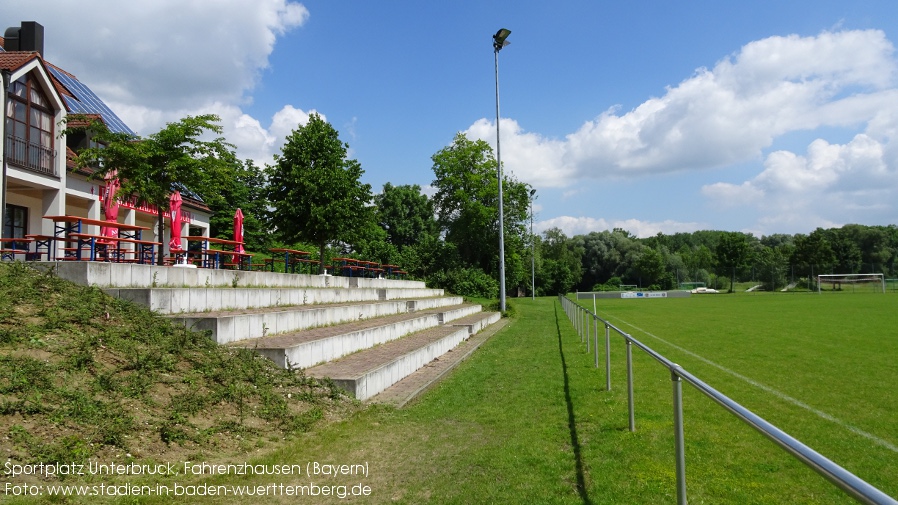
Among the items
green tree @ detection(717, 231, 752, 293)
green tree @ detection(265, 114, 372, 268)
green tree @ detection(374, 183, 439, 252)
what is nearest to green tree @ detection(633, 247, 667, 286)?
green tree @ detection(717, 231, 752, 293)

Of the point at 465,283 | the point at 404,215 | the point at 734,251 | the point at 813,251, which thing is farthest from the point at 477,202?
the point at 813,251

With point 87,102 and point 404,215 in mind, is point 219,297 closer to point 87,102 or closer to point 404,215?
point 87,102

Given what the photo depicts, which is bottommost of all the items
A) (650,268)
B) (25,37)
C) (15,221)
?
(650,268)

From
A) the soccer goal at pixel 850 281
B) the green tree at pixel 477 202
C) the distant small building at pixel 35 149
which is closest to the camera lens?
the distant small building at pixel 35 149

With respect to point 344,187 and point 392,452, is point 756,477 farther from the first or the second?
point 344,187

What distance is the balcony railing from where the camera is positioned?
15805mm

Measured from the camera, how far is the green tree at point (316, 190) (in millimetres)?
23281

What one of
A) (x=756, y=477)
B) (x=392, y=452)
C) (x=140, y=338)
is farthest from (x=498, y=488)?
(x=140, y=338)

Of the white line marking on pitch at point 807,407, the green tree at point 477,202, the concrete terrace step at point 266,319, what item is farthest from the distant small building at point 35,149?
the green tree at point 477,202

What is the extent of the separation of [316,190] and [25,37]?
37.3 feet

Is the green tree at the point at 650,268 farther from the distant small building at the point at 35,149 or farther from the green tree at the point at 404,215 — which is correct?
the distant small building at the point at 35,149

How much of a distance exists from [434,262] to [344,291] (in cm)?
2983

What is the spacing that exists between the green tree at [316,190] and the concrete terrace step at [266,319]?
8.56 meters

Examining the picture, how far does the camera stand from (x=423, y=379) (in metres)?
10.1
